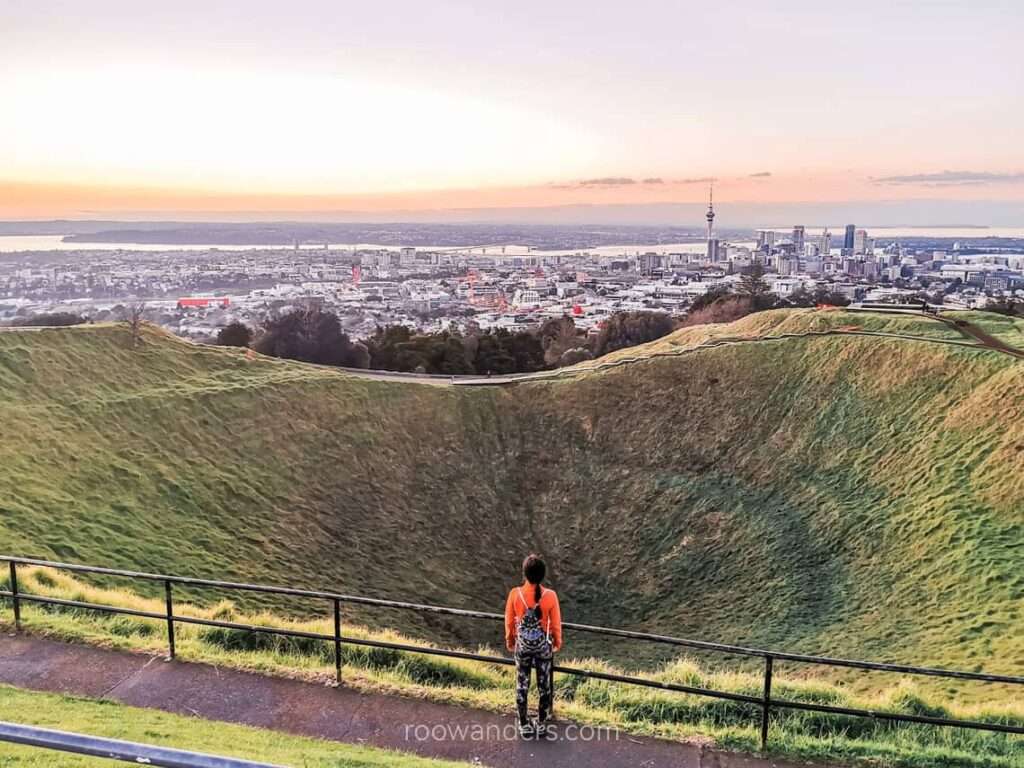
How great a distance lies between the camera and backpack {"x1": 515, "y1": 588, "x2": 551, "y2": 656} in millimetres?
5828

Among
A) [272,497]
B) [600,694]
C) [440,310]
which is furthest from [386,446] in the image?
[440,310]

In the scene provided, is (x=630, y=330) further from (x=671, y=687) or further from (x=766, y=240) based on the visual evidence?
(x=766, y=240)

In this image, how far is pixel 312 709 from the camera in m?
6.34

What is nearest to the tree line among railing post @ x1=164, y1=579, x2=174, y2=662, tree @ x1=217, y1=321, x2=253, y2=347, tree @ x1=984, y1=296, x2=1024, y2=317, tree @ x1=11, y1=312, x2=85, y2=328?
tree @ x1=217, y1=321, x2=253, y2=347

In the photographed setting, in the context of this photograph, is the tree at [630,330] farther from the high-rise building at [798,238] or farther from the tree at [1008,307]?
the high-rise building at [798,238]

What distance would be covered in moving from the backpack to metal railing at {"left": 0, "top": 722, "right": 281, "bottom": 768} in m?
3.30

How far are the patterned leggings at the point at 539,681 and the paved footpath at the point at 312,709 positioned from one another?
0.23 m

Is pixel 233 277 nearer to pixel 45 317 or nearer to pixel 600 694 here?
pixel 45 317

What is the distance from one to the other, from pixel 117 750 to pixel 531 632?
3.61 metres

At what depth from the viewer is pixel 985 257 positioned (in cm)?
11488

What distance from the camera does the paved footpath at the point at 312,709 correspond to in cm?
575

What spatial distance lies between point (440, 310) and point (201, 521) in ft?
191

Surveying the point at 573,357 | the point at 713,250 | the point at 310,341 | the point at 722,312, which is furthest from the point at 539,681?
the point at 713,250

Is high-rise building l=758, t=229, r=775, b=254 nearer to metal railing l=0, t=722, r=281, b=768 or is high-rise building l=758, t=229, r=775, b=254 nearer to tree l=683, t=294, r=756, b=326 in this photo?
tree l=683, t=294, r=756, b=326
